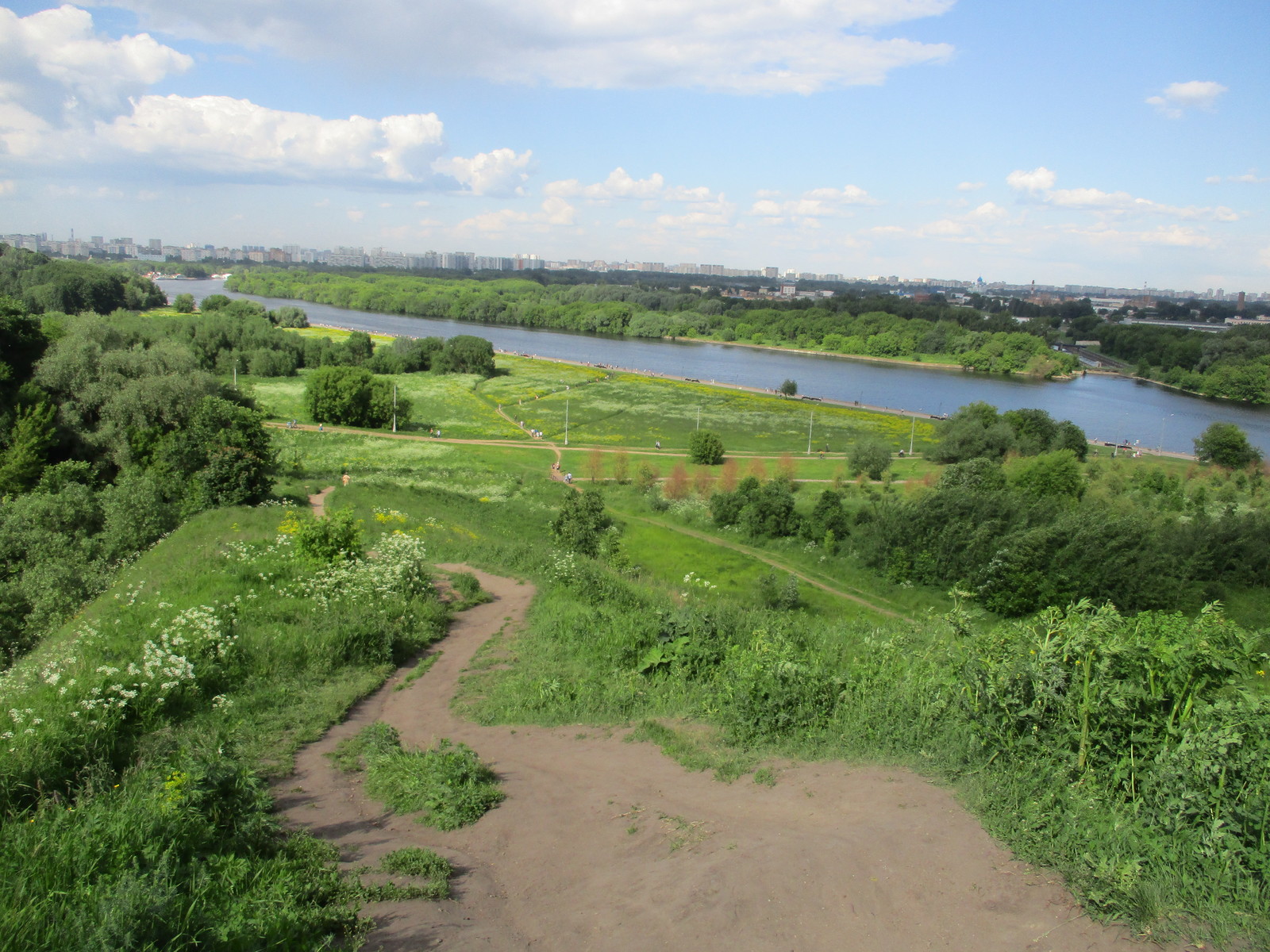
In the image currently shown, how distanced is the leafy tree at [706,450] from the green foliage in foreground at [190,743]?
37.5m

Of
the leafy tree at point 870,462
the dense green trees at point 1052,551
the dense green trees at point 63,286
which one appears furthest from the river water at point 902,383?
the dense green trees at point 1052,551

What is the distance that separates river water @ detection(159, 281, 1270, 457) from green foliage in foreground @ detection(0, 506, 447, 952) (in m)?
71.2

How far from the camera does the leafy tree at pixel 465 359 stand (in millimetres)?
80438

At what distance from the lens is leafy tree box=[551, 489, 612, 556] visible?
26.6 m

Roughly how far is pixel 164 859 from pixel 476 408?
60.2m

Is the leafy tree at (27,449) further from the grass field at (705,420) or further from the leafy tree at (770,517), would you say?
the grass field at (705,420)

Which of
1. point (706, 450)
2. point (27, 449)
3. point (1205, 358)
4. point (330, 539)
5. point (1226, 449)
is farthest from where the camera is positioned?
point (1205, 358)

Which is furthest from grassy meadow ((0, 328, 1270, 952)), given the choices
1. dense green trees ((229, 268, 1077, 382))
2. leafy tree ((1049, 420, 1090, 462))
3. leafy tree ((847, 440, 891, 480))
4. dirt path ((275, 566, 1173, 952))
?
dense green trees ((229, 268, 1077, 382))

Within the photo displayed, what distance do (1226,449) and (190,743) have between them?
66566 millimetres

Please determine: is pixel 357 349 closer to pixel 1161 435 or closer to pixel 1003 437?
pixel 1003 437

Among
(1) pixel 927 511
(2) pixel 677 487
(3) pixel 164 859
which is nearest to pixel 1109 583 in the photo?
(1) pixel 927 511

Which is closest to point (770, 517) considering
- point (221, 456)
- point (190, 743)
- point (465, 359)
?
point (221, 456)

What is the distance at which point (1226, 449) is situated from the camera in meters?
55.5

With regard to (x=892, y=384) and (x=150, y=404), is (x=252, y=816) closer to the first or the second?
(x=150, y=404)
